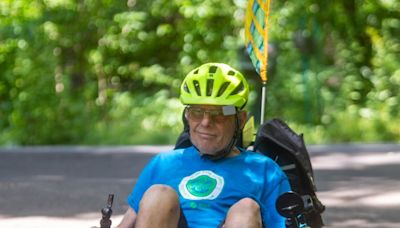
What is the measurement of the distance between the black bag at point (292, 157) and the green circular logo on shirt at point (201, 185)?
1.78 feet

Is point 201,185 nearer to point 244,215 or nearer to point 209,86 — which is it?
point 244,215

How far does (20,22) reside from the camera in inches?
659

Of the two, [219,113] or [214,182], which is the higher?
[219,113]

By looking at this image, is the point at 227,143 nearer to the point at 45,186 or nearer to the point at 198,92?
the point at 198,92

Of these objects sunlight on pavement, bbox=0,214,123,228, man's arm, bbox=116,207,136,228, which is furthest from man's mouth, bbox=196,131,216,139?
sunlight on pavement, bbox=0,214,123,228

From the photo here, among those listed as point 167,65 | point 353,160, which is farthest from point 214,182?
point 167,65

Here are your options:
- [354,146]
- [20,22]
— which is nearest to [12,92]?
[20,22]

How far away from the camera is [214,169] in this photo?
5.35m

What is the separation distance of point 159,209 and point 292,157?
110 centimetres

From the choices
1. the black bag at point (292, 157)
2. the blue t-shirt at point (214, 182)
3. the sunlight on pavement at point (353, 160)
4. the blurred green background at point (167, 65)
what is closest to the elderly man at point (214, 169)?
the blue t-shirt at point (214, 182)

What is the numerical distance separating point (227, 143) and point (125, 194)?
15.5 ft

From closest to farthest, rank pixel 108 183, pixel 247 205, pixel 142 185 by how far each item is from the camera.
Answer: pixel 247 205
pixel 142 185
pixel 108 183

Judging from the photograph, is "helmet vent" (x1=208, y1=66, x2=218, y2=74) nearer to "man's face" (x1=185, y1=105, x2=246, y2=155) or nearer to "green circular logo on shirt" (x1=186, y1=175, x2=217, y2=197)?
"man's face" (x1=185, y1=105, x2=246, y2=155)

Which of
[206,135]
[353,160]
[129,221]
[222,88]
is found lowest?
[353,160]
